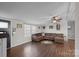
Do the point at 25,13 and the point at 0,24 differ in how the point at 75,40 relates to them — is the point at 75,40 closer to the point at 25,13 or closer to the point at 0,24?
the point at 25,13

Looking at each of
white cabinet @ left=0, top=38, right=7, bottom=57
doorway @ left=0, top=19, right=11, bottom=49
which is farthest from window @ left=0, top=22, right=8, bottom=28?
white cabinet @ left=0, top=38, right=7, bottom=57

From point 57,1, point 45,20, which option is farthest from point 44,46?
point 57,1

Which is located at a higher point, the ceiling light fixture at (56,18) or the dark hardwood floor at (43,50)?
the ceiling light fixture at (56,18)

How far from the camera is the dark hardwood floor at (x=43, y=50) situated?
145 centimetres

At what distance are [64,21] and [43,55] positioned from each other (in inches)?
26.1

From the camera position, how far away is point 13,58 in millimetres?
1407

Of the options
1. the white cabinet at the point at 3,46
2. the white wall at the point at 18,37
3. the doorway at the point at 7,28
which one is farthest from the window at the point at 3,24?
the white cabinet at the point at 3,46

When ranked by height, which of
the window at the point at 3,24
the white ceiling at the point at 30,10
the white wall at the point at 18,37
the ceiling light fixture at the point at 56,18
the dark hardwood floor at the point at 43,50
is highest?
the white ceiling at the point at 30,10

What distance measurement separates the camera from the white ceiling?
4.68 feet

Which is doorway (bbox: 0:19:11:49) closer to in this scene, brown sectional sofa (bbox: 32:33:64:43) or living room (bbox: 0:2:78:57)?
living room (bbox: 0:2:78:57)

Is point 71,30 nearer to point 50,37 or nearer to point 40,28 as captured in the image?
point 50,37

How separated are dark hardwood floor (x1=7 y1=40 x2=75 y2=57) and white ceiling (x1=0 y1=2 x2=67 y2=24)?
0.43 metres

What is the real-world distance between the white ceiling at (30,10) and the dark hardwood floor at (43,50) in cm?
43

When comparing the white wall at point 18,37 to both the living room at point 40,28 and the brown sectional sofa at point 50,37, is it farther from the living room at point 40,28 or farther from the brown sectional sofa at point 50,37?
the brown sectional sofa at point 50,37
